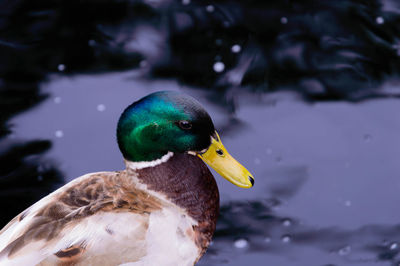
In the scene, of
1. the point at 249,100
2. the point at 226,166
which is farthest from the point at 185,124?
the point at 249,100

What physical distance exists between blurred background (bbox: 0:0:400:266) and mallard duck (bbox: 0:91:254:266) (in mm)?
576

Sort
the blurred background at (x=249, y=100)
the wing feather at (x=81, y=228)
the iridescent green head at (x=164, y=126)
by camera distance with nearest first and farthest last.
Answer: the wing feather at (x=81, y=228)
the iridescent green head at (x=164, y=126)
the blurred background at (x=249, y=100)

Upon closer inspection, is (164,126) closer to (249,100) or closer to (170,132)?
(170,132)

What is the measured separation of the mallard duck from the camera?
1.85 m

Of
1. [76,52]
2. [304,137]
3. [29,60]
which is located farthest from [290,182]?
[29,60]

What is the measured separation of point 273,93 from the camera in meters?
3.32

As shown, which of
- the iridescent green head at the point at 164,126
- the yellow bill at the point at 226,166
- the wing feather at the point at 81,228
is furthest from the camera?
the yellow bill at the point at 226,166

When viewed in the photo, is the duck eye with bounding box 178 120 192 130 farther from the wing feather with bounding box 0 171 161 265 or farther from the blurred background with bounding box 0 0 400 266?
the blurred background with bounding box 0 0 400 266

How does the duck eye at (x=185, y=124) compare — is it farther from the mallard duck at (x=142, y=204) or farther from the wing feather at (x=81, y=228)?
the wing feather at (x=81, y=228)

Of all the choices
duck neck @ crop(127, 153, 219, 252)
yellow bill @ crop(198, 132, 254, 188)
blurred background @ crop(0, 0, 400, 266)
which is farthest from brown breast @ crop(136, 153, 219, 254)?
blurred background @ crop(0, 0, 400, 266)

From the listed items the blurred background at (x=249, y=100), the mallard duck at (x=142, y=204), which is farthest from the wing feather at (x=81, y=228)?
the blurred background at (x=249, y=100)

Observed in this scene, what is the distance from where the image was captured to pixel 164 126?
1.97 meters

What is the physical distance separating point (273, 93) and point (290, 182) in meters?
0.67

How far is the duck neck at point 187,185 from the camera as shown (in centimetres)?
212
